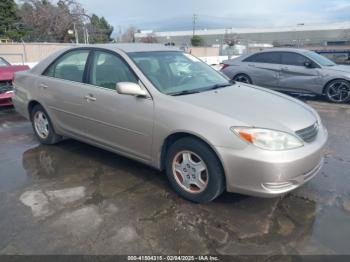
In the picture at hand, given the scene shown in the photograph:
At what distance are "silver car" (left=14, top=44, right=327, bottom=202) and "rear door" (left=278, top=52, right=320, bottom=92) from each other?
5.16 metres

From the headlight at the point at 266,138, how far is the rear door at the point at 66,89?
2.22m

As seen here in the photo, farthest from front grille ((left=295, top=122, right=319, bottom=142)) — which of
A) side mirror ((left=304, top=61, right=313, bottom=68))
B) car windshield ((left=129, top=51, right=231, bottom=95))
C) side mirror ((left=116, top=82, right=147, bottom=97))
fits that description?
side mirror ((left=304, top=61, right=313, bottom=68))

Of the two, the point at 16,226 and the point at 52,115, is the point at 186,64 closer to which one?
the point at 52,115

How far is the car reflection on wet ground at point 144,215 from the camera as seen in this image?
2.65 meters

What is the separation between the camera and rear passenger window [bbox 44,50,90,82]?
4246 mm

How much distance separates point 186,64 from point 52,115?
210cm

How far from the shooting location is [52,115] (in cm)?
467

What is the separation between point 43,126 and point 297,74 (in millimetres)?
6685

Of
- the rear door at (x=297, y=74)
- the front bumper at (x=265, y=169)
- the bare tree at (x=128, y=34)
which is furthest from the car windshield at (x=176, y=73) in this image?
the bare tree at (x=128, y=34)

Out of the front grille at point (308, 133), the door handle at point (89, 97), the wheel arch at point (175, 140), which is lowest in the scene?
the wheel arch at point (175, 140)

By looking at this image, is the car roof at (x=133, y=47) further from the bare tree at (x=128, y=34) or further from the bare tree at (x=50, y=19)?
the bare tree at (x=128, y=34)

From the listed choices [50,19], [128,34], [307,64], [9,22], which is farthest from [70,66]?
[128,34]

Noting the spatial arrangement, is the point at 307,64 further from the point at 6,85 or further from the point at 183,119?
the point at 6,85

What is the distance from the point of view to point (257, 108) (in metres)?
3.26
